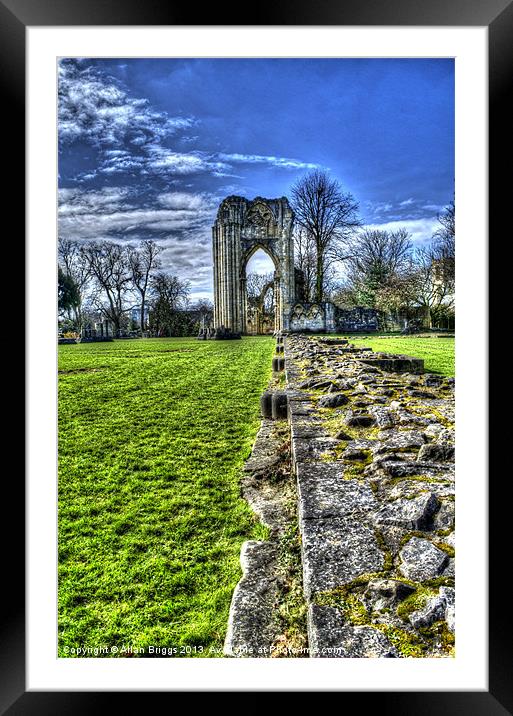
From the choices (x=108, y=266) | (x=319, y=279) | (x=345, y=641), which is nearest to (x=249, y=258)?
(x=319, y=279)

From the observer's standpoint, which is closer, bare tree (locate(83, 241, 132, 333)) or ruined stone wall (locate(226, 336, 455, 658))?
ruined stone wall (locate(226, 336, 455, 658))

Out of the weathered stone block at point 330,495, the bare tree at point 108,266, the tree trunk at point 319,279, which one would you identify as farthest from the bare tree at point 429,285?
the weathered stone block at point 330,495

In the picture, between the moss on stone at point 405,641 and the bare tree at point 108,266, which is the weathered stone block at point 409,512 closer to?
the moss on stone at point 405,641

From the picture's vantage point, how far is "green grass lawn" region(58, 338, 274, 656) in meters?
1.50

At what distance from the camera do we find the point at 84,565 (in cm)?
186

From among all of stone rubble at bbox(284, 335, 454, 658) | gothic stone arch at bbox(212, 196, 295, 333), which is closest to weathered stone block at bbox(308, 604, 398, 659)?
stone rubble at bbox(284, 335, 454, 658)

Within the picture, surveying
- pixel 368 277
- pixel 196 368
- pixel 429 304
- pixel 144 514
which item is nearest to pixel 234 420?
pixel 144 514

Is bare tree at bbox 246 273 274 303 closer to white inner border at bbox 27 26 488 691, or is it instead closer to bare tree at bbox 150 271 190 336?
bare tree at bbox 150 271 190 336
